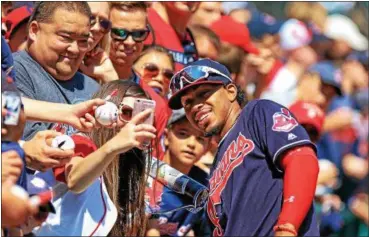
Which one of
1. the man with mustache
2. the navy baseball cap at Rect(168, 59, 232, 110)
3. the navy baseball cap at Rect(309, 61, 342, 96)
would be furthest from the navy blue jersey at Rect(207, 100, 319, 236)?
the navy baseball cap at Rect(309, 61, 342, 96)

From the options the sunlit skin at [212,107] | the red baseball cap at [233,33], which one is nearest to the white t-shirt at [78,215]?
the sunlit skin at [212,107]

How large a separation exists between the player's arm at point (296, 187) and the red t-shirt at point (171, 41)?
10.1ft

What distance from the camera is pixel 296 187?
559 centimetres

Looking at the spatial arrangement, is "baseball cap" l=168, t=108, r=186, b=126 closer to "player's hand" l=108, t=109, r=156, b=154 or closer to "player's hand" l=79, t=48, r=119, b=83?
"player's hand" l=79, t=48, r=119, b=83

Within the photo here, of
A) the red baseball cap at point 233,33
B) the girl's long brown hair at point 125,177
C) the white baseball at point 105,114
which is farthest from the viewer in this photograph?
the red baseball cap at point 233,33

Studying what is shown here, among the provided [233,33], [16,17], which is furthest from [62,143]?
[233,33]

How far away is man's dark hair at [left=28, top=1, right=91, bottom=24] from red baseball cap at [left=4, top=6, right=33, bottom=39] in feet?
2.17

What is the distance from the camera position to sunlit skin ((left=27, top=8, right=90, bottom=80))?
22.0 feet

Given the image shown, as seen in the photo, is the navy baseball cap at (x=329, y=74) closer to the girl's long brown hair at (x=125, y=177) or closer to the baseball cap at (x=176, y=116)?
the baseball cap at (x=176, y=116)

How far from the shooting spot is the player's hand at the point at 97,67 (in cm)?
765

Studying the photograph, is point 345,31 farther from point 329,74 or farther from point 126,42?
point 126,42

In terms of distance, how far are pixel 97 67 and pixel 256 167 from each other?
2.09 meters

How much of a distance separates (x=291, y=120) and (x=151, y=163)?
119cm

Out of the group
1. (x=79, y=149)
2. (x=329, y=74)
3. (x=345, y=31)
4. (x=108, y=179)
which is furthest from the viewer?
(x=345, y=31)
